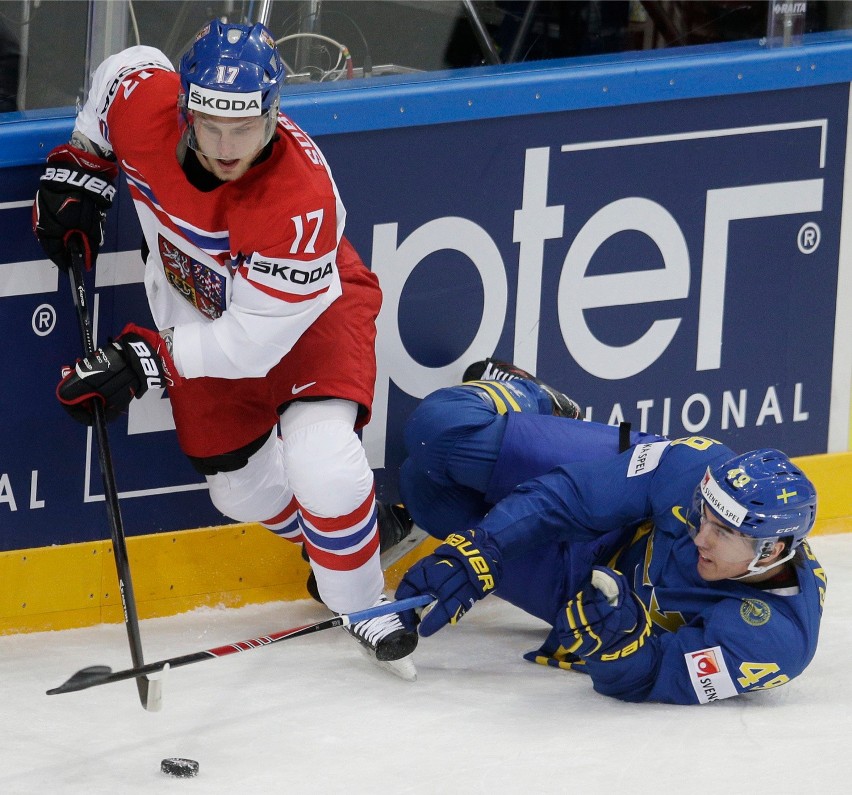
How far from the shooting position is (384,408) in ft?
11.4

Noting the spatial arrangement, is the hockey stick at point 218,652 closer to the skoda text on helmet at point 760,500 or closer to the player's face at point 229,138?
the skoda text on helmet at point 760,500

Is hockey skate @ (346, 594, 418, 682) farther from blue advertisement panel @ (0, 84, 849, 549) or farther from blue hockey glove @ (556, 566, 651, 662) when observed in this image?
blue advertisement panel @ (0, 84, 849, 549)

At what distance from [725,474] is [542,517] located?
38cm

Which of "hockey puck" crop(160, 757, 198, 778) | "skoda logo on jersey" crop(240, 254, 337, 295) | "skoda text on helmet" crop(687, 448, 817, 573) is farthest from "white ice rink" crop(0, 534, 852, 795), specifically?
"skoda logo on jersey" crop(240, 254, 337, 295)

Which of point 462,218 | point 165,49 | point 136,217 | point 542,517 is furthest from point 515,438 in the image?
point 165,49

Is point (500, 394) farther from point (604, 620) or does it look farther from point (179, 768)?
point (179, 768)

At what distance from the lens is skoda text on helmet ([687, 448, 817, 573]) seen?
2.71 meters

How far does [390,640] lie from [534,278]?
1013 millimetres

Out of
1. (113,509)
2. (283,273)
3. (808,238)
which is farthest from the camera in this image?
(808,238)

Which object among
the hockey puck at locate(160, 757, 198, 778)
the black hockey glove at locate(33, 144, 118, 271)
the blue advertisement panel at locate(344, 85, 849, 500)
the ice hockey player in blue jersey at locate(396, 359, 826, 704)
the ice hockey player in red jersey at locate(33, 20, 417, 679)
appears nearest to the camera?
the hockey puck at locate(160, 757, 198, 778)

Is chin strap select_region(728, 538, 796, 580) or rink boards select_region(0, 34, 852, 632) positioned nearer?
chin strap select_region(728, 538, 796, 580)

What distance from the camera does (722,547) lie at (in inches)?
109

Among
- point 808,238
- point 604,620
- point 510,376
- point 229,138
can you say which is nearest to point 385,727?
point 604,620

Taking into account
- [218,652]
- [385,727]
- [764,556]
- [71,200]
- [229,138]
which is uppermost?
[229,138]
